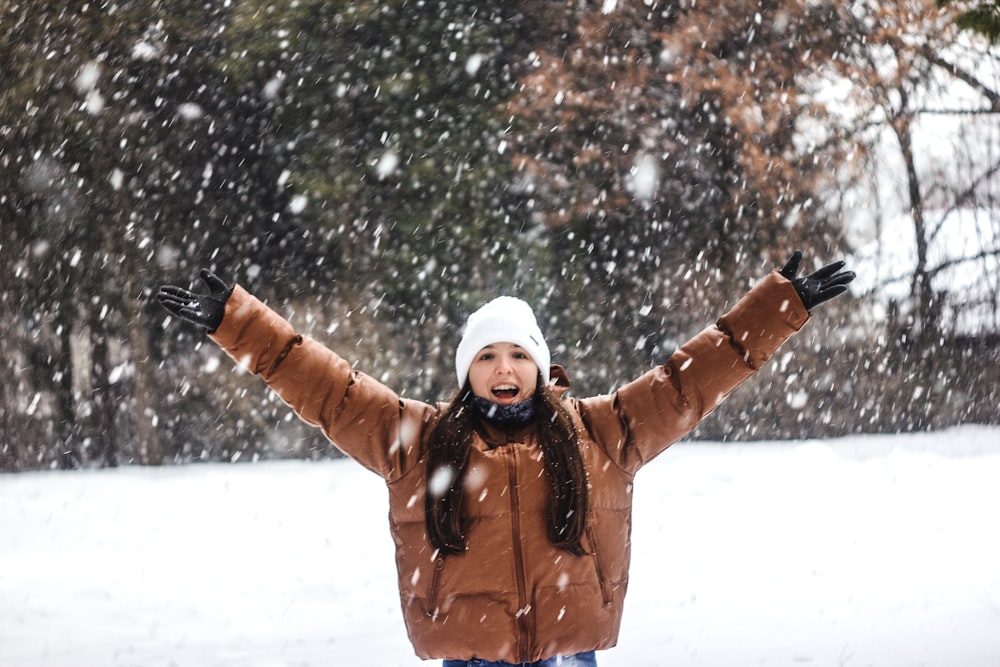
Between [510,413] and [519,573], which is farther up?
[510,413]

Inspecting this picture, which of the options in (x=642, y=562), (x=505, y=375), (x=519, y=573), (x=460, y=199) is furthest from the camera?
(x=460, y=199)

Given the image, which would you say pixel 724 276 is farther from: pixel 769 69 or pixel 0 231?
pixel 0 231

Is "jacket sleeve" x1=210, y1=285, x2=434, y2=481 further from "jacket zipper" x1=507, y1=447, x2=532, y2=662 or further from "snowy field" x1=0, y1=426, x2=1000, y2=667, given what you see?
"snowy field" x1=0, y1=426, x2=1000, y2=667

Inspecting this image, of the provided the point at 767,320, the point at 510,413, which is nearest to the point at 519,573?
the point at 510,413

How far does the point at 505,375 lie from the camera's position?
210cm

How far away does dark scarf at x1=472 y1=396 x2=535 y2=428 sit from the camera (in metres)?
2.12

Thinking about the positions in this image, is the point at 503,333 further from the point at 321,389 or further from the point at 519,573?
the point at 519,573

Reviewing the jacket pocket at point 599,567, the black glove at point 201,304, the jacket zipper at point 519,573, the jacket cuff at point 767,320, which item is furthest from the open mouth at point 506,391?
the black glove at point 201,304

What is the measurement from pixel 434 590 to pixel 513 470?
0.32 metres

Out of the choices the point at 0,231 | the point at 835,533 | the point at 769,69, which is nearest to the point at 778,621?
the point at 835,533

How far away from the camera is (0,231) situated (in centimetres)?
774

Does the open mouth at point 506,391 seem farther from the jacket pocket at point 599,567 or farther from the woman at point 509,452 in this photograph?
the jacket pocket at point 599,567

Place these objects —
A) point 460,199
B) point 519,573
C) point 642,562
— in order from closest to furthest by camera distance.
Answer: point 519,573 < point 642,562 < point 460,199

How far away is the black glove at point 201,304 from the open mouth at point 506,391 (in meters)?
0.64
